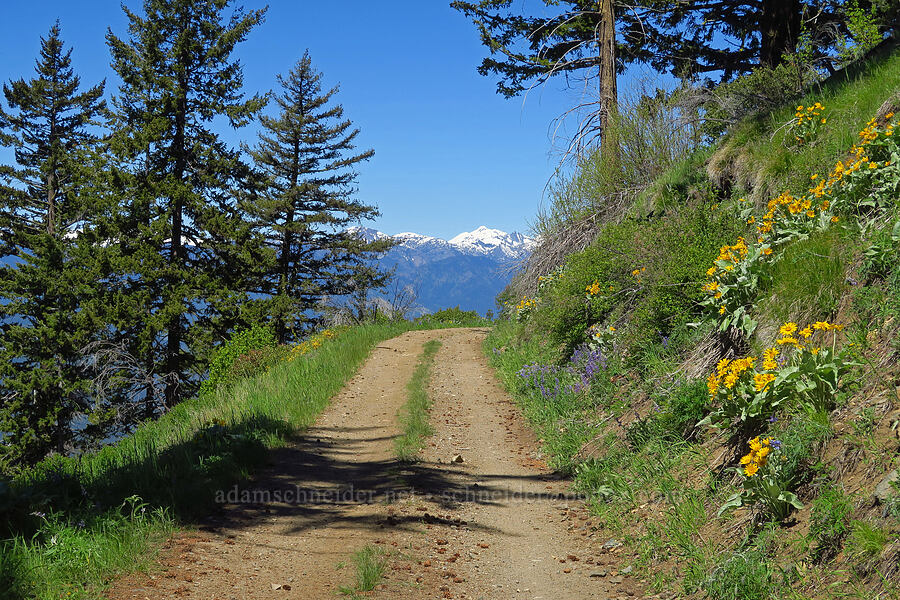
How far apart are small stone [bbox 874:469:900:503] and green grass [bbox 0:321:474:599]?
15.6 ft

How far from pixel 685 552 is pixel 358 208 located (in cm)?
3203

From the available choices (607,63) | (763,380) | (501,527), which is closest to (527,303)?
(607,63)

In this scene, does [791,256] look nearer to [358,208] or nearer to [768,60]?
[768,60]

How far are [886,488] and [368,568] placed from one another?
3.37 meters

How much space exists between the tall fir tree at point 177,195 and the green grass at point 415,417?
13888mm

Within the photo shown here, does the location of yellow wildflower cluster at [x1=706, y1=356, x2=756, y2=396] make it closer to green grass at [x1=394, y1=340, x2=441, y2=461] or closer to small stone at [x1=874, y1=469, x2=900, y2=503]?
small stone at [x1=874, y1=469, x2=900, y2=503]

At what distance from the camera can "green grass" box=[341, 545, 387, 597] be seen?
4.22m

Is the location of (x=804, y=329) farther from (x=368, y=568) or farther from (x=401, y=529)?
(x=401, y=529)

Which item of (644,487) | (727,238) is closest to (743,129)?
(727,238)

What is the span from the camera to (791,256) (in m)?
5.45

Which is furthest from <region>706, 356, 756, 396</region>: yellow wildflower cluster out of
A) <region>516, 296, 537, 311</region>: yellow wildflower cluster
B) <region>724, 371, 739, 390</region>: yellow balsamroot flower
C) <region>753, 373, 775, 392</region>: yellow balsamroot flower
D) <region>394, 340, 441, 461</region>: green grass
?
<region>516, 296, 537, 311</region>: yellow wildflower cluster

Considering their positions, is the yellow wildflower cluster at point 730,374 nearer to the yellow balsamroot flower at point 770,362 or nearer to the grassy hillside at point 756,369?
the grassy hillside at point 756,369

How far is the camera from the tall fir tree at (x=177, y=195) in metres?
23.3

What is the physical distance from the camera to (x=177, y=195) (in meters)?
23.6
